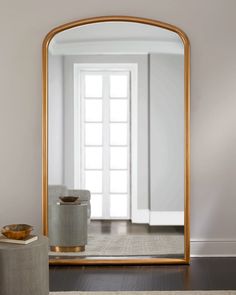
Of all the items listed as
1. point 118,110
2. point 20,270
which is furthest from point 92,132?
point 20,270

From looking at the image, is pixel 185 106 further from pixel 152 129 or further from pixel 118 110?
pixel 118 110

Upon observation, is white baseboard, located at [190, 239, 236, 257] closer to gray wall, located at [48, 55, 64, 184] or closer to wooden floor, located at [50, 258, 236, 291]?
wooden floor, located at [50, 258, 236, 291]

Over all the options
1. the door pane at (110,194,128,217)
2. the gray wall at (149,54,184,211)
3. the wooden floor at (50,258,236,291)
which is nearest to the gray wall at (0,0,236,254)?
the gray wall at (149,54,184,211)

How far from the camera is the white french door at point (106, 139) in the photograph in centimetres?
452

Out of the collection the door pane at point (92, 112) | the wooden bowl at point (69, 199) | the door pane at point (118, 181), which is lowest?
the wooden bowl at point (69, 199)

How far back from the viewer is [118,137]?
452 cm

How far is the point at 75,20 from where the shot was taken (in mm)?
4594

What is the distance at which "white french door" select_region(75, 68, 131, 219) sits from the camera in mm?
4516

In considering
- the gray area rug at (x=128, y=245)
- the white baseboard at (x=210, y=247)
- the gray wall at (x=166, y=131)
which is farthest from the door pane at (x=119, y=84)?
the white baseboard at (x=210, y=247)

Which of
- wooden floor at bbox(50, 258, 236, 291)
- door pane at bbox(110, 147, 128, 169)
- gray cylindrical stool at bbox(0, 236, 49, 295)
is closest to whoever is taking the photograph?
gray cylindrical stool at bbox(0, 236, 49, 295)

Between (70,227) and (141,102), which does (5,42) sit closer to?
(141,102)

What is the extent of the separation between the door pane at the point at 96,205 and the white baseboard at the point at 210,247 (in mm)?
857

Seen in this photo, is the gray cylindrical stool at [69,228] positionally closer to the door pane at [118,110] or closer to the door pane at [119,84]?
the door pane at [118,110]

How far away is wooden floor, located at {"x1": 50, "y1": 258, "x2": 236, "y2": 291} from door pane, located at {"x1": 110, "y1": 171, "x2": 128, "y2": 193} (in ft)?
2.17
